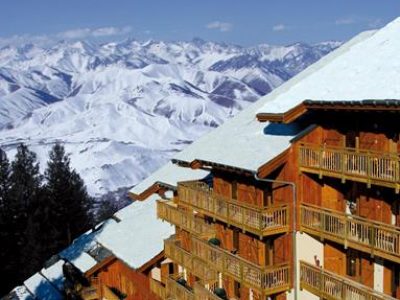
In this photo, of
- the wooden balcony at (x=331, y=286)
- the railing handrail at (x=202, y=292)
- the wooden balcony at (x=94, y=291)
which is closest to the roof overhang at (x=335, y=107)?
the wooden balcony at (x=331, y=286)

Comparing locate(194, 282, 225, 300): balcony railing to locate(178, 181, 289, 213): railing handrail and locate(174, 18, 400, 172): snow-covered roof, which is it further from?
locate(174, 18, 400, 172): snow-covered roof

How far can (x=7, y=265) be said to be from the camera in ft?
186

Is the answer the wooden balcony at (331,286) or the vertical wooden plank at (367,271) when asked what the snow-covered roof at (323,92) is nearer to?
the wooden balcony at (331,286)

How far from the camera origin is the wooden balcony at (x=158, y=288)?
33.0 metres

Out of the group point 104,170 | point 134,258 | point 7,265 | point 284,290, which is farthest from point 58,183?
point 104,170

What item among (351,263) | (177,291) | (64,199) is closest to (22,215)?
(64,199)

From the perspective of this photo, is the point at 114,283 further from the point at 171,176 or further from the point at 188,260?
the point at 188,260

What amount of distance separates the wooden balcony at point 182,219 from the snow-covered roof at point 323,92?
337 cm

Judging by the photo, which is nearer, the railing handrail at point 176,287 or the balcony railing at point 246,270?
the balcony railing at point 246,270

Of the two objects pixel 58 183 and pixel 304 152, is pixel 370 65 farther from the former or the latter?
pixel 58 183

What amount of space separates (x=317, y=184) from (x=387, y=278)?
13.6 feet

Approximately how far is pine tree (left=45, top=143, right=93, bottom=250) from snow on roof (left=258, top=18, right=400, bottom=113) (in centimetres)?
4655

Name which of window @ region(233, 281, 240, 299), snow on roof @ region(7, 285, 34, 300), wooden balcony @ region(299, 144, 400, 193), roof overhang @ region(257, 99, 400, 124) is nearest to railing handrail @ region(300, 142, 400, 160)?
wooden balcony @ region(299, 144, 400, 193)

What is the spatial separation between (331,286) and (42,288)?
92.8ft
